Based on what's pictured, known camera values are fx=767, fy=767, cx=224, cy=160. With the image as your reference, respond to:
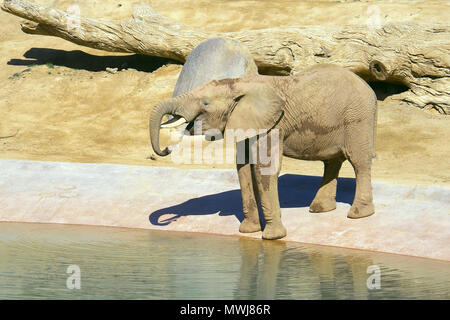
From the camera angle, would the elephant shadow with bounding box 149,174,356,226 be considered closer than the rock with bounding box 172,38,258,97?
Yes

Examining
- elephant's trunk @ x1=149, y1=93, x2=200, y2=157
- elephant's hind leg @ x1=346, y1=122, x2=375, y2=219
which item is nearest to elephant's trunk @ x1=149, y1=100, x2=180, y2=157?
elephant's trunk @ x1=149, y1=93, x2=200, y2=157

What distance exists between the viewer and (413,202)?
43.9ft

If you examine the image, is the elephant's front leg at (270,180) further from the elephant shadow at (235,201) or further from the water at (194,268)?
the elephant shadow at (235,201)

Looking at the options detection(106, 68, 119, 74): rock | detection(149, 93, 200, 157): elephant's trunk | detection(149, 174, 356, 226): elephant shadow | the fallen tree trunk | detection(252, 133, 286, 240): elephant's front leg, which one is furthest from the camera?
detection(106, 68, 119, 74): rock

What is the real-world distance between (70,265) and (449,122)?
533 inches

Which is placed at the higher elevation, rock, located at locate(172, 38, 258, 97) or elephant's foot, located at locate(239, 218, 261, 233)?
rock, located at locate(172, 38, 258, 97)

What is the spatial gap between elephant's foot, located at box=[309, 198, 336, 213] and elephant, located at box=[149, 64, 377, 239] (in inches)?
18.8

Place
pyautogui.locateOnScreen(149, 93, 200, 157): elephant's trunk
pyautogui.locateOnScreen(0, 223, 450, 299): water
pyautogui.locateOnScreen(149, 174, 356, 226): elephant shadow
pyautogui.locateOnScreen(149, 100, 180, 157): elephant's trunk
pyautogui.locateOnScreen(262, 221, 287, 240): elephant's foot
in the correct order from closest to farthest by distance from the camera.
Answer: pyautogui.locateOnScreen(0, 223, 450, 299): water, pyautogui.locateOnScreen(149, 100, 180, 157): elephant's trunk, pyautogui.locateOnScreen(149, 93, 200, 157): elephant's trunk, pyautogui.locateOnScreen(262, 221, 287, 240): elephant's foot, pyautogui.locateOnScreen(149, 174, 356, 226): elephant shadow

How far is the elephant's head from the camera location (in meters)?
12.3

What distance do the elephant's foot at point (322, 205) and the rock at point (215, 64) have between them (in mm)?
5705

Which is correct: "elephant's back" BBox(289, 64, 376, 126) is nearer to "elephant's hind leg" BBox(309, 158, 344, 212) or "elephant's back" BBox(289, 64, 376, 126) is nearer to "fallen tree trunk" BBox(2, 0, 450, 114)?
"elephant's hind leg" BBox(309, 158, 344, 212)

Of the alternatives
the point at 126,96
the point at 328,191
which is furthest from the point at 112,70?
the point at 328,191
